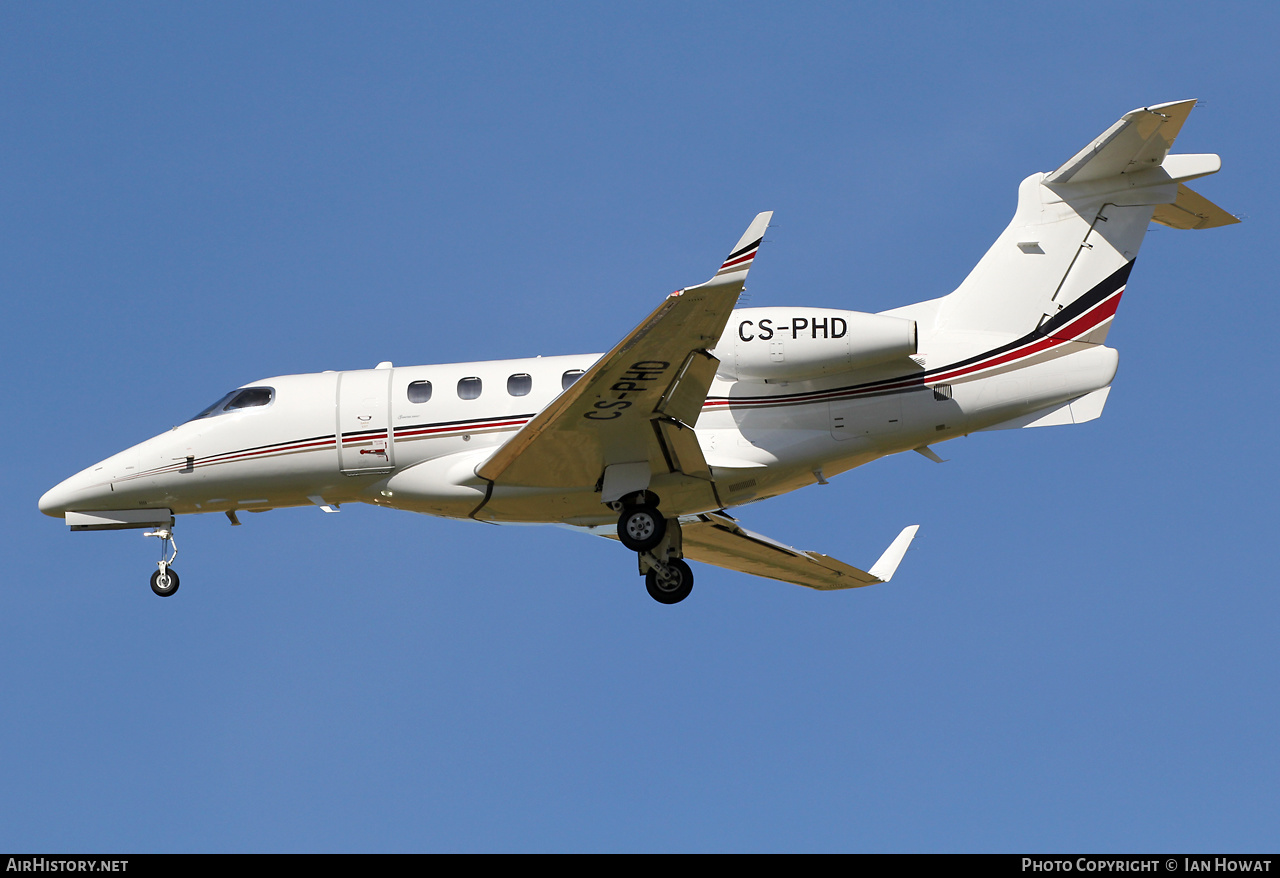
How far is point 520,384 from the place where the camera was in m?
19.5

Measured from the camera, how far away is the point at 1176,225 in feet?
64.6

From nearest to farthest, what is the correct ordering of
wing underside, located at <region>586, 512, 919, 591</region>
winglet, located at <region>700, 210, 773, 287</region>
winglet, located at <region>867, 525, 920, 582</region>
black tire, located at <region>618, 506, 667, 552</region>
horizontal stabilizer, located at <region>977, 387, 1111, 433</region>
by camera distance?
winglet, located at <region>700, 210, 773, 287</region> < horizontal stabilizer, located at <region>977, 387, 1111, 433</region> < black tire, located at <region>618, 506, 667, 552</region> < wing underside, located at <region>586, 512, 919, 591</region> < winglet, located at <region>867, 525, 920, 582</region>

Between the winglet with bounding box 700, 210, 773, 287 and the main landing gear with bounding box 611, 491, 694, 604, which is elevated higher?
the winglet with bounding box 700, 210, 773, 287

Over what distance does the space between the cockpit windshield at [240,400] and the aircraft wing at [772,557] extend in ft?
21.2

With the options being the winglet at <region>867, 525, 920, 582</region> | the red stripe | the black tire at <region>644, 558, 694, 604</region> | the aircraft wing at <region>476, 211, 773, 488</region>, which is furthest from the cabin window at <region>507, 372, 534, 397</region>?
the winglet at <region>867, 525, 920, 582</region>

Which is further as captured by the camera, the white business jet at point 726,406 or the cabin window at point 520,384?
the cabin window at point 520,384

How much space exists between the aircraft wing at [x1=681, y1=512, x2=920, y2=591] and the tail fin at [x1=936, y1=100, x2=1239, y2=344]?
503cm

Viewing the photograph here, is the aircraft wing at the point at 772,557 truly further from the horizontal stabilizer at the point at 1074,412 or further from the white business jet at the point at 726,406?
the horizontal stabilizer at the point at 1074,412

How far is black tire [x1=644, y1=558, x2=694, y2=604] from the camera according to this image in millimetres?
19578

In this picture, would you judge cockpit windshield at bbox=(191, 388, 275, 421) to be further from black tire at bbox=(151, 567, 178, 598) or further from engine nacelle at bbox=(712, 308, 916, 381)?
engine nacelle at bbox=(712, 308, 916, 381)

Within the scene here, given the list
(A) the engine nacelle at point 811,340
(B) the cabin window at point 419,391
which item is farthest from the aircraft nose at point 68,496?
(A) the engine nacelle at point 811,340

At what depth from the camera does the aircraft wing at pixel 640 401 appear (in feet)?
52.2
